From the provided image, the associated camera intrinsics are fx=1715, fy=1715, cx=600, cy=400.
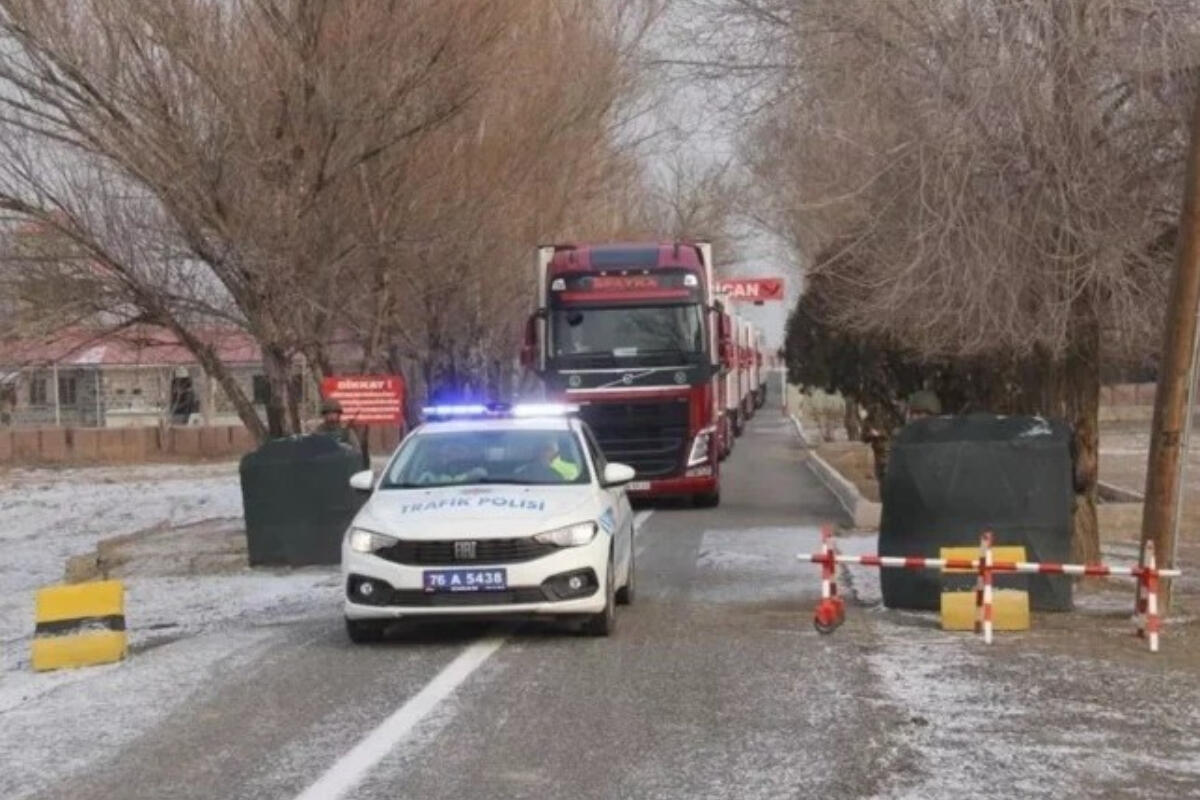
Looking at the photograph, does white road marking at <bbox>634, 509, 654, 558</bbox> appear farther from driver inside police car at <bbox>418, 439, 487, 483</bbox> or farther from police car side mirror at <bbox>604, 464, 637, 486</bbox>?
driver inside police car at <bbox>418, 439, 487, 483</bbox>

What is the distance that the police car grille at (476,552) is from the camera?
36.7ft

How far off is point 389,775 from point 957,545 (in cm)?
643

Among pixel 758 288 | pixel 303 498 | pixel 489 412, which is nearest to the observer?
pixel 489 412

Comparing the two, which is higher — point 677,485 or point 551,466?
point 551,466

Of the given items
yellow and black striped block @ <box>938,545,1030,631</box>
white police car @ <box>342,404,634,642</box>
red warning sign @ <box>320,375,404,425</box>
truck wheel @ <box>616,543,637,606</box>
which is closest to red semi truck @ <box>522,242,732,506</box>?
red warning sign @ <box>320,375,404,425</box>

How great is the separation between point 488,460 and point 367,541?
5.38 ft

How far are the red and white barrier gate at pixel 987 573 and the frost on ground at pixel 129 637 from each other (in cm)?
400

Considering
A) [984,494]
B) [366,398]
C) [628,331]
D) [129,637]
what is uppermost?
[628,331]

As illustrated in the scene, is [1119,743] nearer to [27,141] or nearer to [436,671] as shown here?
[436,671]

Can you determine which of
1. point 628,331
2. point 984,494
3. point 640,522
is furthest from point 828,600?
point 628,331

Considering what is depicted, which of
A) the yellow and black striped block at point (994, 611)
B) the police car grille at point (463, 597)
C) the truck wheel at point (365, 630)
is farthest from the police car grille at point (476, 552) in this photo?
the yellow and black striped block at point (994, 611)

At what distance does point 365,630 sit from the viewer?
11625mm

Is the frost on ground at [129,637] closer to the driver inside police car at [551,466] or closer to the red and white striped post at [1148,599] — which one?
the driver inside police car at [551,466]

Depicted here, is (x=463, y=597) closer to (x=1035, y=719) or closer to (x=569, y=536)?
(x=569, y=536)
